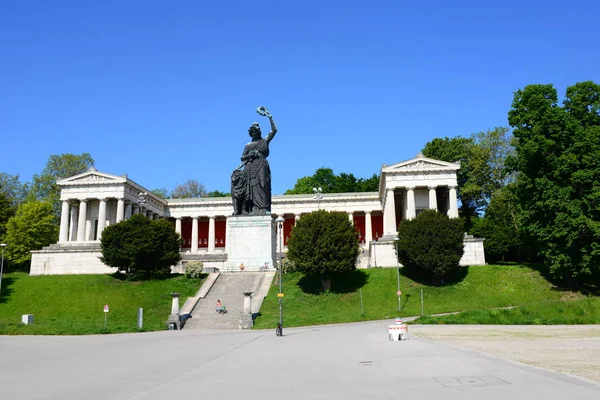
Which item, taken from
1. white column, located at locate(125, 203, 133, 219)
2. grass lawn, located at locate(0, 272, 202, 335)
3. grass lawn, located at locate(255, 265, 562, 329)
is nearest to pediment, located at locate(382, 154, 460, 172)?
grass lawn, located at locate(255, 265, 562, 329)

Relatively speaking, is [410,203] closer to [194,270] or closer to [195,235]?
[194,270]

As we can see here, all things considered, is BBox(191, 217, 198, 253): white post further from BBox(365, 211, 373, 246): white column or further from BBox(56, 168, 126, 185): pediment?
BBox(365, 211, 373, 246): white column

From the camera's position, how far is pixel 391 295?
41625mm

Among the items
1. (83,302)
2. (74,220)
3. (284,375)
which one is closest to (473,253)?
(83,302)

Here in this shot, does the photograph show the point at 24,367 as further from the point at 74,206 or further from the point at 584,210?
the point at 74,206

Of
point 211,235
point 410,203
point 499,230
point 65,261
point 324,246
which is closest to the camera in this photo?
point 324,246

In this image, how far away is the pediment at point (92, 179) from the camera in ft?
233

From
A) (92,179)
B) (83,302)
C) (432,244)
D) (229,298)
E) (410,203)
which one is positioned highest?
(92,179)

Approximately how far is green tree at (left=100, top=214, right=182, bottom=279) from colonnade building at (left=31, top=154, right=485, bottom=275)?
1116cm

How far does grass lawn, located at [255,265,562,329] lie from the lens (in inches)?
1416

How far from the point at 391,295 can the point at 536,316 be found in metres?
14.0

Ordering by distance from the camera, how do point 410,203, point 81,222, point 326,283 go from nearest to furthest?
point 326,283 < point 410,203 < point 81,222

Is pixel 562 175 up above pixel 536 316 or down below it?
above

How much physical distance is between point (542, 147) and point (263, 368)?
128ft
